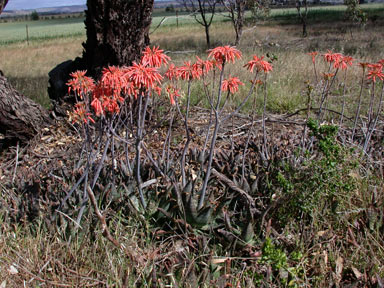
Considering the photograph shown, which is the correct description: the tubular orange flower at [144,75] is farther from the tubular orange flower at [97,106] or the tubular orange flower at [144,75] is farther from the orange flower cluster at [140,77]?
the tubular orange flower at [97,106]

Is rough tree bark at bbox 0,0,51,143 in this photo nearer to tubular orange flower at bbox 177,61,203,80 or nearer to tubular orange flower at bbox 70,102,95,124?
tubular orange flower at bbox 70,102,95,124

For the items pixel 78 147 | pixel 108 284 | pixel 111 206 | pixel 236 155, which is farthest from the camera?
pixel 78 147

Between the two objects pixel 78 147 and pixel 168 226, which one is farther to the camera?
pixel 78 147

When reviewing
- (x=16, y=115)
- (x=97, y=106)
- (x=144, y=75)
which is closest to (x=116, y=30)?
(x=16, y=115)

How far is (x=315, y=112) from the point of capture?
15.7ft

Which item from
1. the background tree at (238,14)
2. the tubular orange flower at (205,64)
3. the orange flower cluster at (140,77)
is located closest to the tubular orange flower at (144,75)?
the orange flower cluster at (140,77)

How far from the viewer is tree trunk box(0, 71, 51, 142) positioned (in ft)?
12.4

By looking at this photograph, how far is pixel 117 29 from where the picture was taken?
419 cm

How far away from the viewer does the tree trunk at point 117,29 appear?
409 cm

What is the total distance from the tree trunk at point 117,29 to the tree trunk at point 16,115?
0.88 metres

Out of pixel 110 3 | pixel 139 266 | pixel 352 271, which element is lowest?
pixel 352 271

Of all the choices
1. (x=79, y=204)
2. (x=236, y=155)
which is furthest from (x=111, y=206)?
(x=236, y=155)

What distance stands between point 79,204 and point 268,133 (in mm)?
2265

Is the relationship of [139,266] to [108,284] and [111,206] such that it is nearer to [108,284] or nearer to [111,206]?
[108,284]
